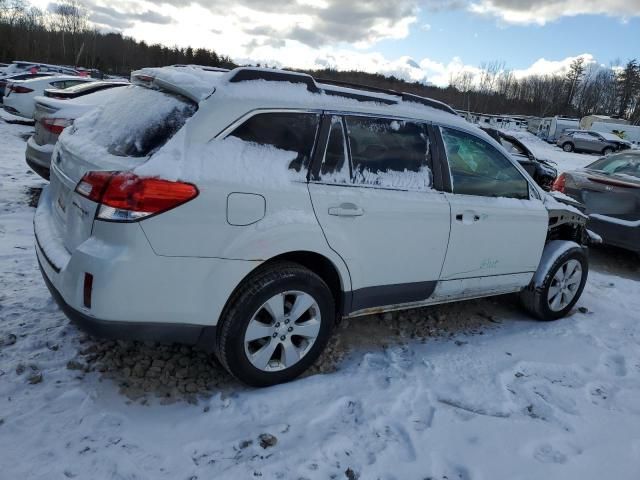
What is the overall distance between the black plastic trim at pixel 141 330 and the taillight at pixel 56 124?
3.85 m

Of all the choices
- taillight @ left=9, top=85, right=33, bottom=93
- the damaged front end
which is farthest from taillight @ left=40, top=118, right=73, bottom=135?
taillight @ left=9, top=85, right=33, bottom=93

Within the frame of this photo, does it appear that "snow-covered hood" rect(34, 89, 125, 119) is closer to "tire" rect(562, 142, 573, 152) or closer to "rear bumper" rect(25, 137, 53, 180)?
"rear bumper" rect(25, 137, 53, 180)

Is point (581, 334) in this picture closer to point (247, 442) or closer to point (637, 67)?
point (247, 442)

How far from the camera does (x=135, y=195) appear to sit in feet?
8.27

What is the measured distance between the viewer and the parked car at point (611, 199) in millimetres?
6363

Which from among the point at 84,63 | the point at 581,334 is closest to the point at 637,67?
the point at 84,63

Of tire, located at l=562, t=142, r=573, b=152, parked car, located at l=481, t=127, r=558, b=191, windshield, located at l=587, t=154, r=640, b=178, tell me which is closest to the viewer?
windshield, located at l=587, t=154, r=640, b=178

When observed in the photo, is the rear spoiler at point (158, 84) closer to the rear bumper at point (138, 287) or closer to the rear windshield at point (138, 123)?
the rear windshield at point (138, 123)

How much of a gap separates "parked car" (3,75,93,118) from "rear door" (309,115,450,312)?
14.5 metres

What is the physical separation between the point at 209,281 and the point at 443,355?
6.43 ft

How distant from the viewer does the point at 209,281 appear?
8.95 feet

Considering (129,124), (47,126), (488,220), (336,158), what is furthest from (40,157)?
(488,220)

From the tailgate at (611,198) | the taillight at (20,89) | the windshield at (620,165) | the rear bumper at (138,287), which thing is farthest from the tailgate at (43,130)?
the taillight at (20,89)

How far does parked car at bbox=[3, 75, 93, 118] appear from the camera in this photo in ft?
49.1
